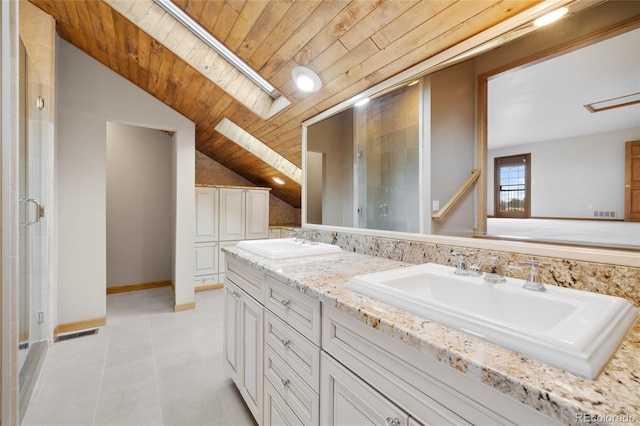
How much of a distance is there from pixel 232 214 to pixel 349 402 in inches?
142

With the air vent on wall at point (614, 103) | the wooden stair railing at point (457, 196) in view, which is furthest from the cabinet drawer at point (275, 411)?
the air vent on wall at point (614, 103)

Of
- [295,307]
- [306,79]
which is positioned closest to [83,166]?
[306,79]

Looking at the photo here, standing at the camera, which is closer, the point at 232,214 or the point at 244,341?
the point at 244,341

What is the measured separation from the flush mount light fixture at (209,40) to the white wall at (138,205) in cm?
224

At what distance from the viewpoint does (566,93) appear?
0.93 m

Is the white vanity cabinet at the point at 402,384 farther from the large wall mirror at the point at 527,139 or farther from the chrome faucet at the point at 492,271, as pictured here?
the large wall mirror at the point at 527,139

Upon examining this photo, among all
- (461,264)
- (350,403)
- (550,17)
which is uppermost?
(550,17)

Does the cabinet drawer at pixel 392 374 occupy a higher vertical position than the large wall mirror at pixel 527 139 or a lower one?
lower

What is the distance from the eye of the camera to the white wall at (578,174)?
0.84m

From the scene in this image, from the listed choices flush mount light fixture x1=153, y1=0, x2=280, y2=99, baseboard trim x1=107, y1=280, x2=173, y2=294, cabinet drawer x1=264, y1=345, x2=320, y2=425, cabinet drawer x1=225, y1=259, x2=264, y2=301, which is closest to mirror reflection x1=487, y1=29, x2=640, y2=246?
cabinet drawer x1=264, y1=345, x2=320, y2=425

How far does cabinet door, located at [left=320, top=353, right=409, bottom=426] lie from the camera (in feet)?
2.31

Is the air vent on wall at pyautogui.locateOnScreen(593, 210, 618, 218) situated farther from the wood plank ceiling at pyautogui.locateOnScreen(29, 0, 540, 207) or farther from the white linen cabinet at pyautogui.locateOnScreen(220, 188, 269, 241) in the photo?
the white linen cabinet at pyautogui.locateOnScreen(220, 188, 269, 241)

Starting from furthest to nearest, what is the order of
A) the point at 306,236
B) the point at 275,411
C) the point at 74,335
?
1. the point at 74,335
2. the point at 306,236
3. the point at 275,411

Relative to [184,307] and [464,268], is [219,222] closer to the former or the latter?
[184,307]
